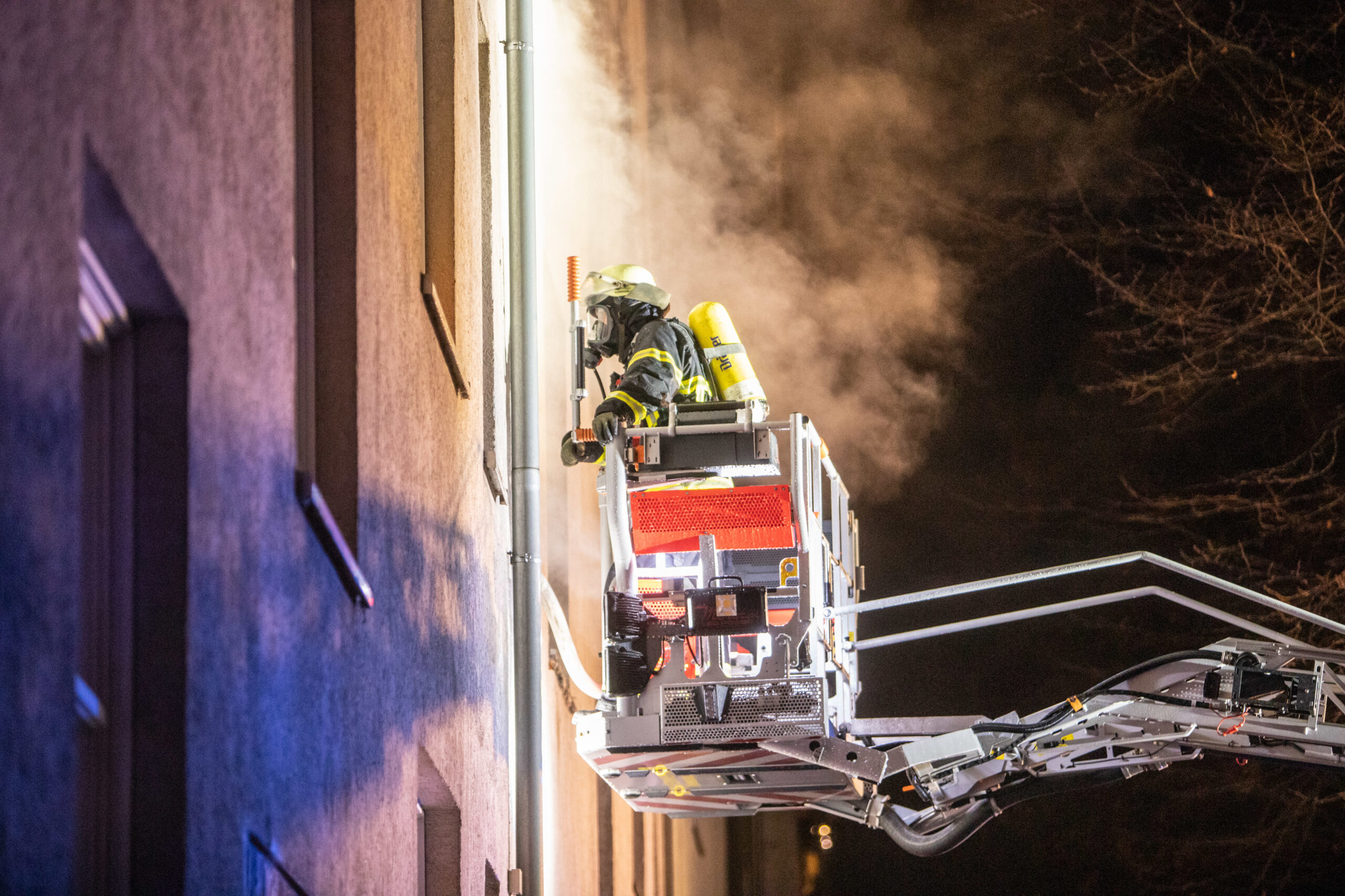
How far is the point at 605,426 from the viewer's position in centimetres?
716

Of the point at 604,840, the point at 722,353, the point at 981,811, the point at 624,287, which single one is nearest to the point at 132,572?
the point at 624,287

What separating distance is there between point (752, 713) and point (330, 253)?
3.26 metres

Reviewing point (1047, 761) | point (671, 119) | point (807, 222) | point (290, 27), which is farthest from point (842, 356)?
point (290, 27)

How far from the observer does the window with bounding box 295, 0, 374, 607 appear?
446 cm

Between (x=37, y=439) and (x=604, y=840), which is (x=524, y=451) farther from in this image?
(x=37, y=439)

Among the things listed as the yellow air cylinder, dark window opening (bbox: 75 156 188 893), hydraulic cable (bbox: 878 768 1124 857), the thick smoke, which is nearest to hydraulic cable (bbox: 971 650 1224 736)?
hydraulic cable (bbox: 878 768 1124 857)

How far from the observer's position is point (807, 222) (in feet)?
57.7

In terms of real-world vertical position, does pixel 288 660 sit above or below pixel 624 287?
below

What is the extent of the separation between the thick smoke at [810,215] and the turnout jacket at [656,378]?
24.2 feet

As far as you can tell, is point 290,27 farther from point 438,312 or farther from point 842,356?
point 842,356

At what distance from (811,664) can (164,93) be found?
4852 mm

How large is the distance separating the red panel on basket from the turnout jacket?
46cm

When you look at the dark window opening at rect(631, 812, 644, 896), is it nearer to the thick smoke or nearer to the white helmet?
the thick smoke

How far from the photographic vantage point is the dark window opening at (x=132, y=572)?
2736 mm
